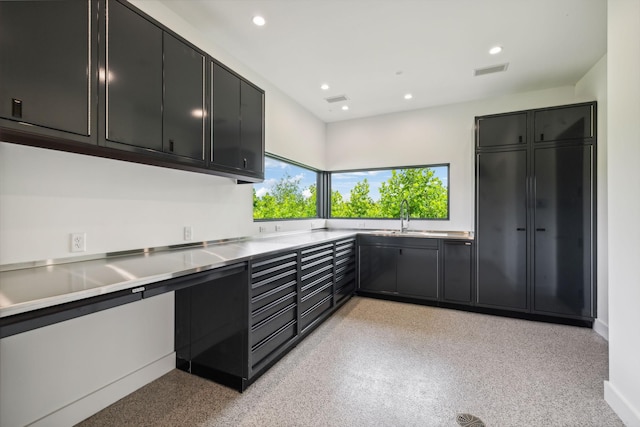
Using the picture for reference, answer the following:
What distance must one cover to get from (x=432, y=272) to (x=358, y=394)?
86.7 inches

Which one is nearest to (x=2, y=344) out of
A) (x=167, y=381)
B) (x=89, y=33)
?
(x=167, y=381)

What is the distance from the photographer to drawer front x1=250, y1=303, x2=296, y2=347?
207 centimetres

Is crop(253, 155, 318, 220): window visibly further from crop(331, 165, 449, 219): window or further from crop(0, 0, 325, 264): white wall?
crop(331, 165, 449, 219): window

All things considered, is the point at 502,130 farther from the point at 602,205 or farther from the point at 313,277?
the point at 313,277

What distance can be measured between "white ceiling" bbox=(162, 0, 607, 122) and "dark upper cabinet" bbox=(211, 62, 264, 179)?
1.58 feet

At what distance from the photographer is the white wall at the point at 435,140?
3.90 metres

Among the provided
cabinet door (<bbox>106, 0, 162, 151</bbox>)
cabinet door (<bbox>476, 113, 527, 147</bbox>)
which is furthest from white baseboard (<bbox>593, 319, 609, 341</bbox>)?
cabinet door (<bbox>106, 0, 162, 151</bbox>)

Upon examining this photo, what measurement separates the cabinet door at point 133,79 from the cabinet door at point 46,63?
12 centimetres

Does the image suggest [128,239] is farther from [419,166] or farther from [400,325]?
[419,166]

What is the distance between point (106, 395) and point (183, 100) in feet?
6.65

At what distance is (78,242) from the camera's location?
5.63ft

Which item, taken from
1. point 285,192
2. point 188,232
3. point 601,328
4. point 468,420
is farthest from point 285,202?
point 601,328

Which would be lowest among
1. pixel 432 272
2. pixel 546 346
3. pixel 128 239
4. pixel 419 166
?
pixel 546 346

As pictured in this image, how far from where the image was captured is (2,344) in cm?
142
